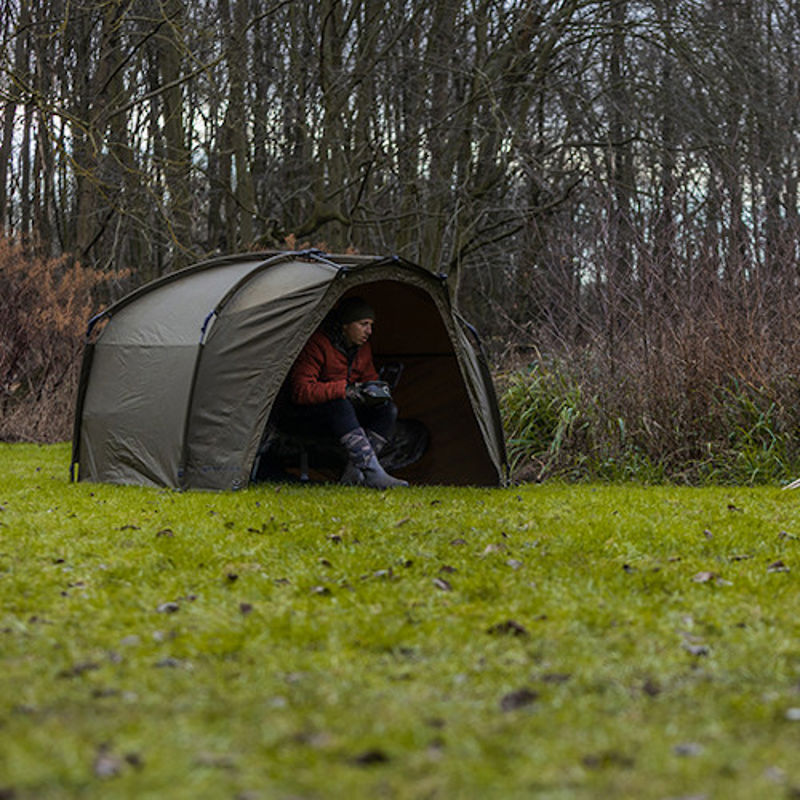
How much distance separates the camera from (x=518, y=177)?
58.2 ft

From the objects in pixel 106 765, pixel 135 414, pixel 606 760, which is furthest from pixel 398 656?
pixel 135 414

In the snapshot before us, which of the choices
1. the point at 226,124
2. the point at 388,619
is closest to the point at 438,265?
the point at 226,124

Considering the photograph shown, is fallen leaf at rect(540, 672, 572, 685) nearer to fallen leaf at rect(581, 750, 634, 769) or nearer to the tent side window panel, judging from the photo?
fallen leaf at rect(581, 750, 634, 769)

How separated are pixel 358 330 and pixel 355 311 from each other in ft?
0.52

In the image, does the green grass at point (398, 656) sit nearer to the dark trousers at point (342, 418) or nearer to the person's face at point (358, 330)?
the dark trousers at point (342, 418)

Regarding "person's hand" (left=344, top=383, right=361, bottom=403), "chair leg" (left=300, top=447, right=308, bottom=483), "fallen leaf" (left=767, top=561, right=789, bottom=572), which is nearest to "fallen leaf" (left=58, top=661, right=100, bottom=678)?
"fallen leaf" (left=767, top=561, right=789, bottom=572)

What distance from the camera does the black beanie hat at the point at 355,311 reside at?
Answer: 28.2 feet

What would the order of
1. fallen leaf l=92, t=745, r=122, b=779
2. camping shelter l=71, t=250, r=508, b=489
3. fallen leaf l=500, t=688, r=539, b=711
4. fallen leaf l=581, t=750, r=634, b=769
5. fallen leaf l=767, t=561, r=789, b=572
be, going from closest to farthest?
fallen leaf l=92, t=745, r=122, b=779 < fallen leaf l=581, t=750, r=634, b=769 < fallen leaf l=500, t=688, r=539, b=711 < fallen leaf l=767, t=561, r=789, b=572 < camping shelter l=71, t=250, r=508, b=489

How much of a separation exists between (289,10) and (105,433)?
403 inches

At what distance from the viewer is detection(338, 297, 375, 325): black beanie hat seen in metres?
8.59

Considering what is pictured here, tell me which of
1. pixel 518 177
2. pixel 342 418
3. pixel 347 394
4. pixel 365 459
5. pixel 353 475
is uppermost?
pixel 518 177

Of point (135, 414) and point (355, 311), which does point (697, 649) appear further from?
point (135, 414)

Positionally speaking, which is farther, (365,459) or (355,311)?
(355,311)

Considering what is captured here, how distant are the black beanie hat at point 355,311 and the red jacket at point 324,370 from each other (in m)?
0.24
